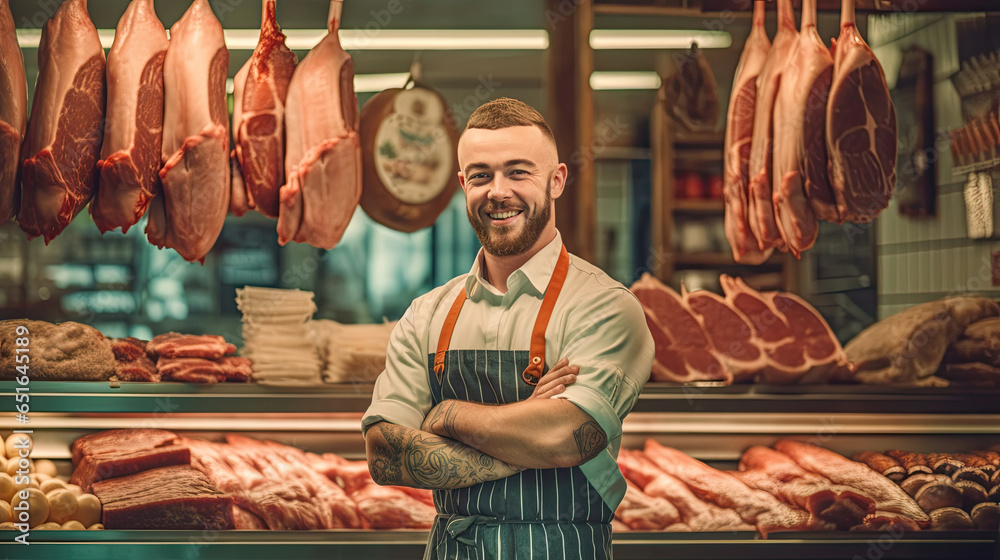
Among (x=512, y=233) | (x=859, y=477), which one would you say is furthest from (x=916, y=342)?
(x=512, y=233)

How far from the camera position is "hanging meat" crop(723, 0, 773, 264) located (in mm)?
3639

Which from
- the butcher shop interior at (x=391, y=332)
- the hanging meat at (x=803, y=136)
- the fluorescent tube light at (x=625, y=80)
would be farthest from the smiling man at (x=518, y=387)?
the fluorescent tube light at (x=625, y=80)

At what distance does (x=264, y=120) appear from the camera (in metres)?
3.39

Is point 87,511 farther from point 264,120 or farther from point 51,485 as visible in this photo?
point 264,120

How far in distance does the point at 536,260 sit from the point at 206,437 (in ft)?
6.86

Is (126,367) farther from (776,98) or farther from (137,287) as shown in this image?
(776,98)

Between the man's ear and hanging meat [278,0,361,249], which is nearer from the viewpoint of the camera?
the man's ear

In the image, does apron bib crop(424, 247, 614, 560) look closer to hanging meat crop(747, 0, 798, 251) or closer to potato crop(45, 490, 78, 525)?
hanging meat crop(747, 0, 798, 251)

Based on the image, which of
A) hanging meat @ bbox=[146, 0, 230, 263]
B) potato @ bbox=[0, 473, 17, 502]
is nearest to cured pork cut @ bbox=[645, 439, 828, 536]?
hanging meat @ bbox=[146, 0, 230, 263]

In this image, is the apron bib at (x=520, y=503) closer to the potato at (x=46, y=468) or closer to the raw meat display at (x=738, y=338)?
the raw meat display at (x=738, y=338)

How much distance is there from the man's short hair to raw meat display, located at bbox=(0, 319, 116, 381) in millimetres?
2112

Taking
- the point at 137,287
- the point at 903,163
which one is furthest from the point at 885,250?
the point at 137,287

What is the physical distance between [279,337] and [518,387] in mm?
1668

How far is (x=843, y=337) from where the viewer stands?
521cm
